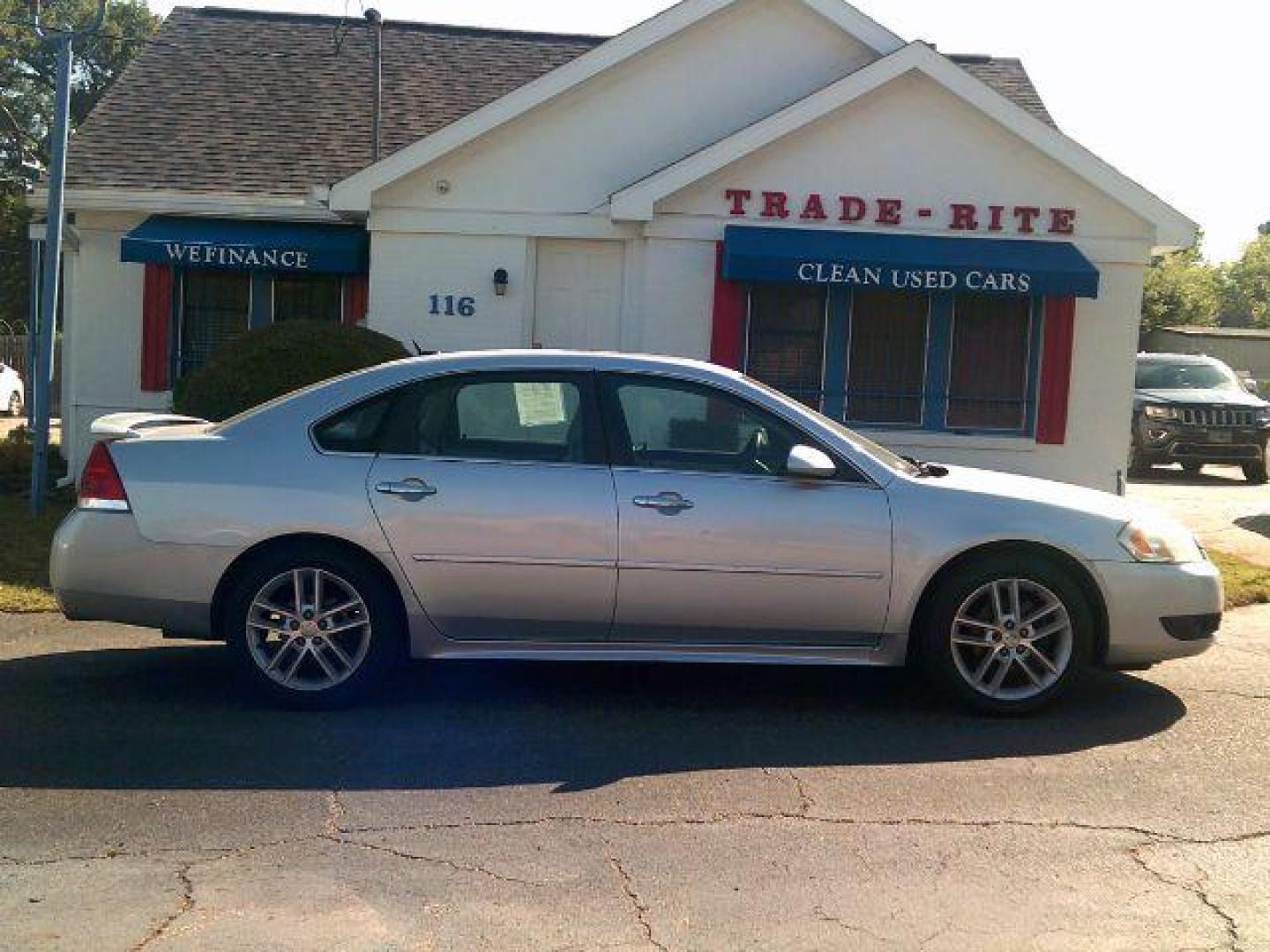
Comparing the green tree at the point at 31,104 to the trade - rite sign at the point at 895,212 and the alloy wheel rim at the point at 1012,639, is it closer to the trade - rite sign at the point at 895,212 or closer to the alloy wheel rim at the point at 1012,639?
the trade - rite sign at the point at 895,212

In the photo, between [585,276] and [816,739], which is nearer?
[816,739]

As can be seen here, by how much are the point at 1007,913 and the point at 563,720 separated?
2.50 m

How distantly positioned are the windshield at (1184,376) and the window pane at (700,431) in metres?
16.2

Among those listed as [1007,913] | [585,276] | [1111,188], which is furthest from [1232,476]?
[1007,913]

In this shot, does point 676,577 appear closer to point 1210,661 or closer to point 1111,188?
point 1210,661

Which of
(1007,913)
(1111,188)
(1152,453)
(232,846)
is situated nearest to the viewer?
(1007,913)

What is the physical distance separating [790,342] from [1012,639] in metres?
7.44

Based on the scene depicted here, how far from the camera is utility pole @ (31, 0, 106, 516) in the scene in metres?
11.5

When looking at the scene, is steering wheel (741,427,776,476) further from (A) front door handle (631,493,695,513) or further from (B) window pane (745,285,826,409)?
(B) window pane (745,285,826,409)

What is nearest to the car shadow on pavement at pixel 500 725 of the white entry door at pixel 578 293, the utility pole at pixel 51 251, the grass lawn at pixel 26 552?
the grass lawn at pixel 26 552

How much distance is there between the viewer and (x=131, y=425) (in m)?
7.11

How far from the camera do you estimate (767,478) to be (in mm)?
6617

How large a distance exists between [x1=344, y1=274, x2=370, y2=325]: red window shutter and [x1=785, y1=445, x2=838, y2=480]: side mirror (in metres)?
8.90

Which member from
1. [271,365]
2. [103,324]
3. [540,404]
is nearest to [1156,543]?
[540,404]
